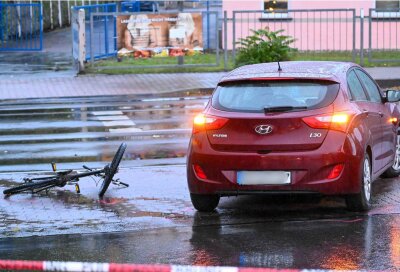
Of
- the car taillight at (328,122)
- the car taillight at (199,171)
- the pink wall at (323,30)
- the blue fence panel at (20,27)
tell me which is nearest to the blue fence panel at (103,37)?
the pink wall at (323,30)

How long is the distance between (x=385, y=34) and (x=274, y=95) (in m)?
19.0

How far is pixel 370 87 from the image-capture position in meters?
9.90

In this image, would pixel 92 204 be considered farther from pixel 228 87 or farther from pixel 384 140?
pixel 384 140

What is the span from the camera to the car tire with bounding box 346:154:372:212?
841 centimetres

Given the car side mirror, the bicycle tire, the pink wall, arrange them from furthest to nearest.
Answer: the pink wall
the car side mirror
the bicycle tire

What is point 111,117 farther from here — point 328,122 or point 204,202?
point 328,122

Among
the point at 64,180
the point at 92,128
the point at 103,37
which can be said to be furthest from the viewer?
the point at 103,37

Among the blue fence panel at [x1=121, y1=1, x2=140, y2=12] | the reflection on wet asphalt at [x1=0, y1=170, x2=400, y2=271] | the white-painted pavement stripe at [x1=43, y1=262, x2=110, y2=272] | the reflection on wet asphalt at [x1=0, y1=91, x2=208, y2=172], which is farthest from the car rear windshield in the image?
the blue fence panel at [x1=121, y1=1, x2=140, y2=12]

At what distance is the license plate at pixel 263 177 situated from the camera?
26.8 feet

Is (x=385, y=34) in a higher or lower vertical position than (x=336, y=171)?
higher

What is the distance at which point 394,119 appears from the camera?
10.2m

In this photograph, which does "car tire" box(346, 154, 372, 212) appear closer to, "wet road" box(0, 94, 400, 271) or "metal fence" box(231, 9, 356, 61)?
"wet road" box(0, 94, 400, 271)

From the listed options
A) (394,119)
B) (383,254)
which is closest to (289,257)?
(383,254)

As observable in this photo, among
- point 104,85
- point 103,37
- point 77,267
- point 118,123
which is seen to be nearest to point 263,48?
point 104,85
